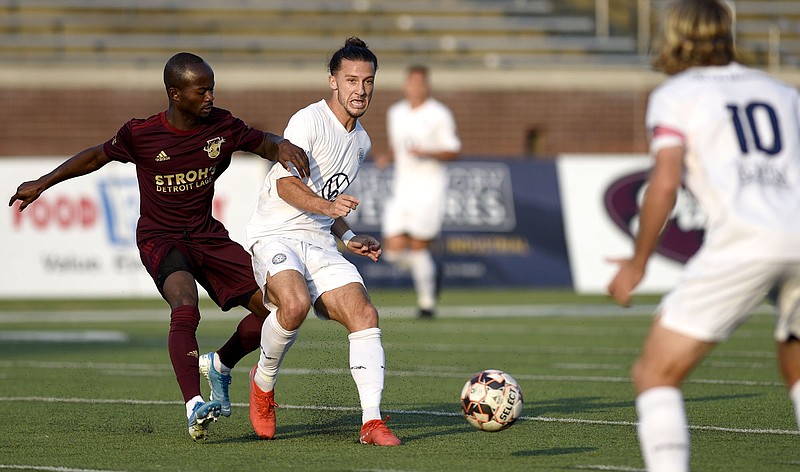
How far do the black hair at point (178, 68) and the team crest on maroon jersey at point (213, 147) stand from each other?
0.39 metres

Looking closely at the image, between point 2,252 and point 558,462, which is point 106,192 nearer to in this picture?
point 2,252

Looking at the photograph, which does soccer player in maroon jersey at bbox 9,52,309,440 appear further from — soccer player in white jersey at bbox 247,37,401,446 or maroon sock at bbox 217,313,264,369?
soccer player in white jersey at bbox 247,37,401,446

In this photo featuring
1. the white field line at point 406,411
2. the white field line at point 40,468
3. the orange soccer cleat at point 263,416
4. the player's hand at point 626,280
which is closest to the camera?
the player's hand at point 626,280

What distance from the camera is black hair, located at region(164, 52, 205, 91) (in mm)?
6914

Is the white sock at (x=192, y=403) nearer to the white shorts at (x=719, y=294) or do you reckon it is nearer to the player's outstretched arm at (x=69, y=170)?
the player's outstretched arm at (x=69, y=170)

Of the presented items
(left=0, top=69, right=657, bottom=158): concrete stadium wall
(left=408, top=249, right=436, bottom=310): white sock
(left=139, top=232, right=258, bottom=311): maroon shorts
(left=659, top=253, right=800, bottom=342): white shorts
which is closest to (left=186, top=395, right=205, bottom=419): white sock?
(left=139, top=232, right=258, bottom=311): maroon shorts

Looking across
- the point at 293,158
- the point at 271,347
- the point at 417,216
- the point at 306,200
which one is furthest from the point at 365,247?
the point at 417,216

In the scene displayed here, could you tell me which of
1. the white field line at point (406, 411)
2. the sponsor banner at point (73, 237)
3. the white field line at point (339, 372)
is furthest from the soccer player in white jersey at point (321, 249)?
the sponsor banner at point (73, 237)

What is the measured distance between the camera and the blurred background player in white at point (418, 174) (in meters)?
15.7

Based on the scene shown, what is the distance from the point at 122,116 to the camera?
23.2 m

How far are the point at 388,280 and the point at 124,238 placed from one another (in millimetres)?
3798

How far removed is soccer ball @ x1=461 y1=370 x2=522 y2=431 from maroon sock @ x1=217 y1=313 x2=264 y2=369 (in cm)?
127

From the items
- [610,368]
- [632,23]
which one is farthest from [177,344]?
[632,23]

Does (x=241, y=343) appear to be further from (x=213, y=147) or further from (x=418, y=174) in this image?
(x=418, y=174)
